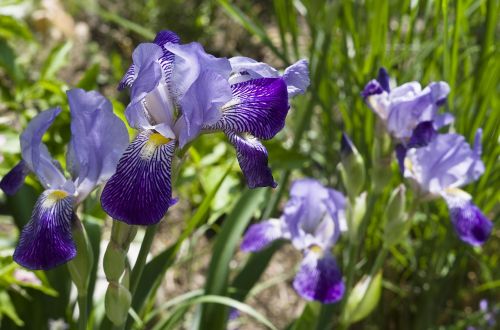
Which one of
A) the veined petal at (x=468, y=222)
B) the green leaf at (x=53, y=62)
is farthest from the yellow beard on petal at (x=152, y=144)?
the green leaf at (x=53, y=62)

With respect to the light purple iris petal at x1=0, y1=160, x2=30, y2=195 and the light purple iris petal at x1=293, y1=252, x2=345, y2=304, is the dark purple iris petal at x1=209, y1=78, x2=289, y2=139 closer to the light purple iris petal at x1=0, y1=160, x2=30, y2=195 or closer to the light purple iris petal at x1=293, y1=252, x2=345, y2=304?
the light purple iris petal at x1=0, y1=160, x2=30, y2=195

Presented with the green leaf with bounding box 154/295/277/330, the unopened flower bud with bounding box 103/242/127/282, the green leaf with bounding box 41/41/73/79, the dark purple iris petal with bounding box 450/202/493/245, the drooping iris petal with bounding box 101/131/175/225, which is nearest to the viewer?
the drooping iris petal with bounding box 101/131/175/225

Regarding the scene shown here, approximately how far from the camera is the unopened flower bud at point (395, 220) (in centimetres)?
112

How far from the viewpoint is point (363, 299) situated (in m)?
1.15

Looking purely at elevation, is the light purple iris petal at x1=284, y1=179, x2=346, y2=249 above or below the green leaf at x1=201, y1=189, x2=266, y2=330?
above

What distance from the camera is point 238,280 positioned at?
4.49ft

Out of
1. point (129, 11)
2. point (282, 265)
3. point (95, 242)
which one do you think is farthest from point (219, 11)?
point (95, 242)

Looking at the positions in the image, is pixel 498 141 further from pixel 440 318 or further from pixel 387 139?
pixel 440 318

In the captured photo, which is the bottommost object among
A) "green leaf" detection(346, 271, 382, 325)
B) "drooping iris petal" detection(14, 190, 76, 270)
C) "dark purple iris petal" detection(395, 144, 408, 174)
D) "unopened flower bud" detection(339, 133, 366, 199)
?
"green leaf" detection(346, 271, 382, 325)

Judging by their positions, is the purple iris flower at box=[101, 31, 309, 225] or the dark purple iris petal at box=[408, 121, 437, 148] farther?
the dark purple iris petal at box=[408, 121, 437, 148]

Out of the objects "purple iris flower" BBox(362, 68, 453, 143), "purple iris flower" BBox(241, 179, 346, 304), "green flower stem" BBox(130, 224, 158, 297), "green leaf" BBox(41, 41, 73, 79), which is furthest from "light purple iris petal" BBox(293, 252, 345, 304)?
"green leaf" BBox(41, 41, 73, 79)

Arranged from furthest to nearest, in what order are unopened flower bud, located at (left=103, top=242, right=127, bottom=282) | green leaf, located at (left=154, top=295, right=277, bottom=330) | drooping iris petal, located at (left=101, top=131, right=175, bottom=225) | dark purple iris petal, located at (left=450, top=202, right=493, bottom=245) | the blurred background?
the blurred background < dark purple iris petal, located at (left=450, top=202, right=493, bottom=245) < green leaf, located at (left=154, top=295, right=277, bottom=330) < unopened flower bud, located at (left=103, top=242, right=127, bottom=282) < drooping iris petal, located at (left=101, top=131, right=175, bottom=225)

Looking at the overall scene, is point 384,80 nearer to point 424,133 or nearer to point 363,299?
point 424,133

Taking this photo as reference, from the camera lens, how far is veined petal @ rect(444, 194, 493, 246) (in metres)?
1.14
